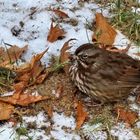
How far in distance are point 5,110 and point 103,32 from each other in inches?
56.8

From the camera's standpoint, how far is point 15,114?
18.5 ft

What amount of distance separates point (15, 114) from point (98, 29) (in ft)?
4.52

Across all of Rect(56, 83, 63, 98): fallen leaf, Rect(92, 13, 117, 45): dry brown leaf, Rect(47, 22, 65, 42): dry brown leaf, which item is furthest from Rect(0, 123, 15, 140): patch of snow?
Rect(92, 13, 117, 45): dry brown leaf

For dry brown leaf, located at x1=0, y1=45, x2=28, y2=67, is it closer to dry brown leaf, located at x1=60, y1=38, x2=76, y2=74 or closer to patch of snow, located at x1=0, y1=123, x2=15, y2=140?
dry brown leaf, located at x1=60, y1=38, x2=76, y2=74

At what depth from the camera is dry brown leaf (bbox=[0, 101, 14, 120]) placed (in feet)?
18.2

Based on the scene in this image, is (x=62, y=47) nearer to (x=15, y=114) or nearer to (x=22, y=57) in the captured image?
(x=22, y=57)

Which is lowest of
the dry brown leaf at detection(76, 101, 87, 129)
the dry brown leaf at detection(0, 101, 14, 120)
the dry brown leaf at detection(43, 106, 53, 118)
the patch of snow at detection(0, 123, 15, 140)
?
the patch of snow at detection(0, 123, 15, 140)

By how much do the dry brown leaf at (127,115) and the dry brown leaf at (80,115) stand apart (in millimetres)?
309

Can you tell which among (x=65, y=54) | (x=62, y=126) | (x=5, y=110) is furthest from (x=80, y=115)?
(x=65, y=54)

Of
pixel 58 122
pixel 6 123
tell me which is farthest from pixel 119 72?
pixel 6 123

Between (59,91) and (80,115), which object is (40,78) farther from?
(80,115)

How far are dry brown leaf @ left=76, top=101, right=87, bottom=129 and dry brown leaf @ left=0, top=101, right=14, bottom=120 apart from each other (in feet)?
1.90

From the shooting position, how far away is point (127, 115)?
568cm

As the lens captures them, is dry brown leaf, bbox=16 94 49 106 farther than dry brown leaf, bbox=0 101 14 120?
Yes
